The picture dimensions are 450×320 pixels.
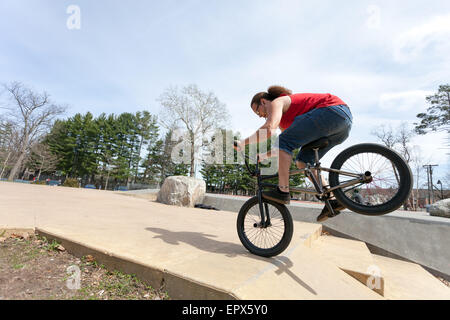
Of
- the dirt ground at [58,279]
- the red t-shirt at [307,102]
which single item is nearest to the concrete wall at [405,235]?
the red t-shirt at [307,102]

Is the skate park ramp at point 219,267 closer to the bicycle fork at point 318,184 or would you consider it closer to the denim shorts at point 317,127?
the bicycle fork at point 318,184

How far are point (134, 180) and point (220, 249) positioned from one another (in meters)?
42.0

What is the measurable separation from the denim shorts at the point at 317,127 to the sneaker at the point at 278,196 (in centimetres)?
43

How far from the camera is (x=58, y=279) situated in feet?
4.64

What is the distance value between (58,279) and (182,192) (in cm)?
709

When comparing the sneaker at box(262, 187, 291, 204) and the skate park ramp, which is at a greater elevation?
the sneaker at box(262, 187, 291, 204)

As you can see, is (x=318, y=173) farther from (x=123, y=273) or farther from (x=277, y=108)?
(x=123, y=273)

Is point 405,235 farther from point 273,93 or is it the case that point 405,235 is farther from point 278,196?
point 273,93

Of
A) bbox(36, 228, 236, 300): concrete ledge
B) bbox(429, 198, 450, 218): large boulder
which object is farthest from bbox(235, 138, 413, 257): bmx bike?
bbox(429, 198, 450, 218): large boulder

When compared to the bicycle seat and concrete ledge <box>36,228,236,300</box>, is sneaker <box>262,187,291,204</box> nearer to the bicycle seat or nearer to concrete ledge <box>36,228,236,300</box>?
the bicycle seat

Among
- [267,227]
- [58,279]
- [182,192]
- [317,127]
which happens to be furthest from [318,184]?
[182,192]

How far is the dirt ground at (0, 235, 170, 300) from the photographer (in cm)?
126

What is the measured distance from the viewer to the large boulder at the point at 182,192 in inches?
331
